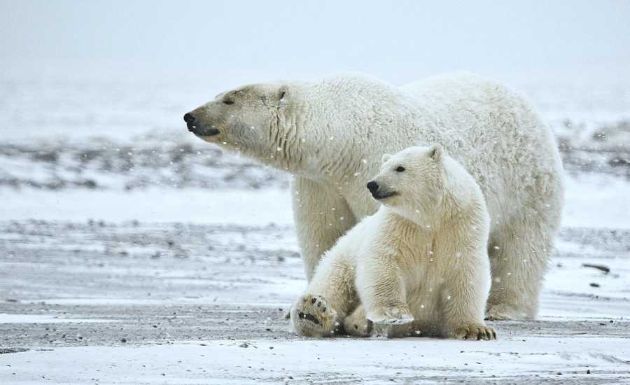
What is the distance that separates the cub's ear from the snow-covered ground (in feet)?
3.35

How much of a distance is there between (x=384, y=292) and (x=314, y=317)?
45 cm

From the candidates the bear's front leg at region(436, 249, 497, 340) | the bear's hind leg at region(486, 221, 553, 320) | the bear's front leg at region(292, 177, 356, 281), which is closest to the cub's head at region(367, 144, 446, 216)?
the bear's front leg at region(436, 249, 497, 340)

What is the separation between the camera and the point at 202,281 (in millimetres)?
11516

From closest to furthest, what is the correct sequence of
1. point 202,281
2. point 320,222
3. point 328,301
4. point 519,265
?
point 328,301, point 320,222, point 519,265, point 202,281

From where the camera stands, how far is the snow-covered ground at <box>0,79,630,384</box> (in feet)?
19.1

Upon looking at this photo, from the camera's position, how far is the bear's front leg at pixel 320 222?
945cm

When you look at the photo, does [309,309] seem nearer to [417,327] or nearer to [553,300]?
[417,327]

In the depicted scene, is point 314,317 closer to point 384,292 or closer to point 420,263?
point 384,292

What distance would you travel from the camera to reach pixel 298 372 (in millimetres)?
5645

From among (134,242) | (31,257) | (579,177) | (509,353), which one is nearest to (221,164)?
(579,177)

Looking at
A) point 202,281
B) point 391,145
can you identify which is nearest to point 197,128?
point 391,145

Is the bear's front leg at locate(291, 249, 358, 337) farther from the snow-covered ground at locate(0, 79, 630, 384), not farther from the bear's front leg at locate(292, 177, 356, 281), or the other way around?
the bear's front leg at locate(292, 177, 356, 281)

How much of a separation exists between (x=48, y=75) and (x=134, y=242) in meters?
63.1

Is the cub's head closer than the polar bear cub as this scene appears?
No
